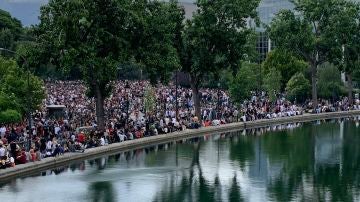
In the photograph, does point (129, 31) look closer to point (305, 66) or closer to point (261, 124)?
point (261, 124)

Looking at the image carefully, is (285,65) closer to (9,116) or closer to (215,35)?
(215,35)

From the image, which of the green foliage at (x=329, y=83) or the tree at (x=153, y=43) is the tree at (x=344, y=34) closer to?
the green foliage at (x=329, y=83)

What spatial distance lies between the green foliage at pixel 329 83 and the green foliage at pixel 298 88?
2183mm

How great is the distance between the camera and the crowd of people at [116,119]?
1736 inches

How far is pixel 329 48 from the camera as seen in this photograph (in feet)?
281

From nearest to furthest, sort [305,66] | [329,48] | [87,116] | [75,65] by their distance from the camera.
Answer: [75,65], [87,116], [329,48], [305,66]

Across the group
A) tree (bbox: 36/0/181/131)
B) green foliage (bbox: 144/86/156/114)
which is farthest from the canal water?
green foliage (bbox: 144/86/156/114)

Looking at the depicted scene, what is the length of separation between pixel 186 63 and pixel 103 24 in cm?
1538

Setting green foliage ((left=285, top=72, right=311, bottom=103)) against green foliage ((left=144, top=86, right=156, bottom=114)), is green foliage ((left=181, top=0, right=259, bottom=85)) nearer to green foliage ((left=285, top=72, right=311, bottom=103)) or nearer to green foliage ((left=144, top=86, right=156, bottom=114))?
green foliage ((left=144, top=86, right=156, bottom=114))

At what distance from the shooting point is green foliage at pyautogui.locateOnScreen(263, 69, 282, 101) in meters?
91.9

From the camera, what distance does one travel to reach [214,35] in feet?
221

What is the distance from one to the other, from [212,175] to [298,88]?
56.9m

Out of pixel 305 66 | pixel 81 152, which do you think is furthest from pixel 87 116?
pixel 305 66

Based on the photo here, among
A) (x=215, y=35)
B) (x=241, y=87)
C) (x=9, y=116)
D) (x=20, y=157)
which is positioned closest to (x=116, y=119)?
(x=9, y=116)
